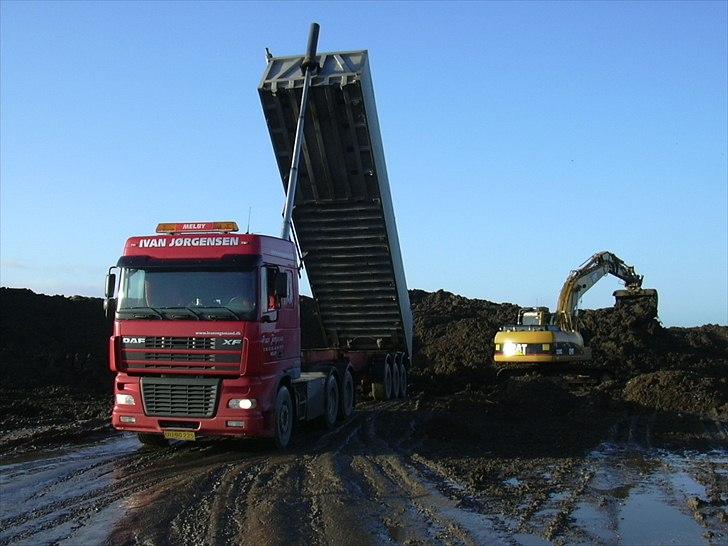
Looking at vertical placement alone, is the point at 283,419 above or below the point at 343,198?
below

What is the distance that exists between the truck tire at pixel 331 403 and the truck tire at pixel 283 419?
1794 millimetres

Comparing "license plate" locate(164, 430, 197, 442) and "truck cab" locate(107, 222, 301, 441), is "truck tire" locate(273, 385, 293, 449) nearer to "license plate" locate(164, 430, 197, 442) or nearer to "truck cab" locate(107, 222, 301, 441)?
"truck cab" locate(107, 222, 301, 441)

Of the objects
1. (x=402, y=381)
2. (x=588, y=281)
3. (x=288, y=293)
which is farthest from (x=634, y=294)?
(x=288, y=293)

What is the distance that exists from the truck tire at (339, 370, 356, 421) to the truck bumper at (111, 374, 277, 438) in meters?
3.56

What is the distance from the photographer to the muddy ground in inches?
247

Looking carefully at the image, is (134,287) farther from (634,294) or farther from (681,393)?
(634,294)

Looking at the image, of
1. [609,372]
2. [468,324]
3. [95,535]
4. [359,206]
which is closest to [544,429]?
[359,206]

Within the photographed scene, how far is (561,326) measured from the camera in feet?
67.6

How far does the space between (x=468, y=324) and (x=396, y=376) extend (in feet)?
35.0

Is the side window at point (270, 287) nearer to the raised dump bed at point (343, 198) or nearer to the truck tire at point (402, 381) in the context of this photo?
the raised dump bed at point (343, 198)

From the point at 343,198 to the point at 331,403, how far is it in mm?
3592

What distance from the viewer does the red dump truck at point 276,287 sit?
9367 millimetres

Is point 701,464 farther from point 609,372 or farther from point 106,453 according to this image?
point 609,372

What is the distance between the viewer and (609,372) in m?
20.6
